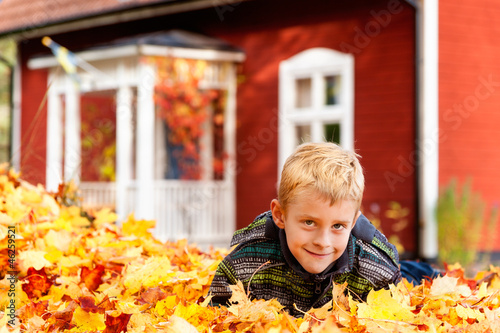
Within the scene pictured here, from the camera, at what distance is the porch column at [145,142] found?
9.69 meters

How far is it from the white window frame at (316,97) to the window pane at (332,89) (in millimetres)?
46

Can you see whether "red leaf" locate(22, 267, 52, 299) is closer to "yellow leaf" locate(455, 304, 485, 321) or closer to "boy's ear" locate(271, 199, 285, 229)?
"boy's ear" locate(271, 199, 285, 229)

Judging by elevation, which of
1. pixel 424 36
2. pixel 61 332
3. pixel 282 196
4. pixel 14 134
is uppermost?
pixel 424 36

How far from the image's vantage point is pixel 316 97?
29.8 ft

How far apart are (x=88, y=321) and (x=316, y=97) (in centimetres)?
724

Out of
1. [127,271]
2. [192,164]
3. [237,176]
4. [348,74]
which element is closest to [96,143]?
[192,164]

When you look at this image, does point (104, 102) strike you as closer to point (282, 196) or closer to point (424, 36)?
point (424, 36)

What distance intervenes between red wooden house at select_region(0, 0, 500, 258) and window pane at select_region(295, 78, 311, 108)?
3cm

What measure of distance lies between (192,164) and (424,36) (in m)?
4.03

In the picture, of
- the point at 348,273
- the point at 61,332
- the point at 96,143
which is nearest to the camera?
the point at 61,332

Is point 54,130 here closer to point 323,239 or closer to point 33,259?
point 33,259

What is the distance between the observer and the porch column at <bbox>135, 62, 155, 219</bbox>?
969cm

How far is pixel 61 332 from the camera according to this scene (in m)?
2.08

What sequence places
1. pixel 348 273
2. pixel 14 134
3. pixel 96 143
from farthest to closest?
1. pixel 14 134
2. pixel 96 143
3. pixel 348 273
